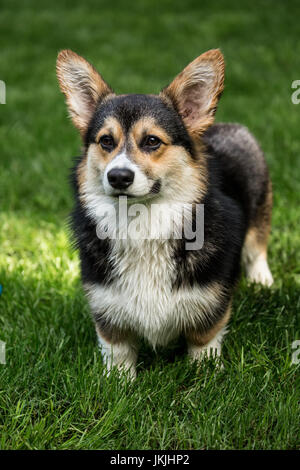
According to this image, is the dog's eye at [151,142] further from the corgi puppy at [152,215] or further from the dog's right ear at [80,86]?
the dog's right ear at [80,86]

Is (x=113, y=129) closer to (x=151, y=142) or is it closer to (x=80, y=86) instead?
(x=151, y=142)

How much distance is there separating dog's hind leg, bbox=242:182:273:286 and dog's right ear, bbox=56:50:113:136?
1511 mm

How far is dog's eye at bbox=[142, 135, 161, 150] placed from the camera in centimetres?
284

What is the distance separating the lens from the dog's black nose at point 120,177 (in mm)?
2623

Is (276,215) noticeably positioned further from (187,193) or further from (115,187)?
(115,187)

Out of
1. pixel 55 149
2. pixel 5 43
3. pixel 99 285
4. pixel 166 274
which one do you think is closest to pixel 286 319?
pixel 166 274

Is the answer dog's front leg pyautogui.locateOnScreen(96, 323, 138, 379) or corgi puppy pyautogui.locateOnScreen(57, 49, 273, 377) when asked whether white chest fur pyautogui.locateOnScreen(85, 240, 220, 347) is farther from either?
dog's front leg pyautogui.locateOnScreen(96, 323, 138, 379)

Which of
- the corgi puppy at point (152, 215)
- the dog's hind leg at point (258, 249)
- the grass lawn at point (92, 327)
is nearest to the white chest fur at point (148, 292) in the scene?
the corgi puppy at point (152, 215)

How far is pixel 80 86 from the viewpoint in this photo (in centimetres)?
318

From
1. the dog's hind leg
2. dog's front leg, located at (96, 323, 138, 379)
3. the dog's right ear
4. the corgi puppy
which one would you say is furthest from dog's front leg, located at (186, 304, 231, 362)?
the dog's right ear

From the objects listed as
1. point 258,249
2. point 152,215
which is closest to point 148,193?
point 152,215

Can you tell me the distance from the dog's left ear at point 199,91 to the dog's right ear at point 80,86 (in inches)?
15.1

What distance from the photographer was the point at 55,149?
662 centimetres
